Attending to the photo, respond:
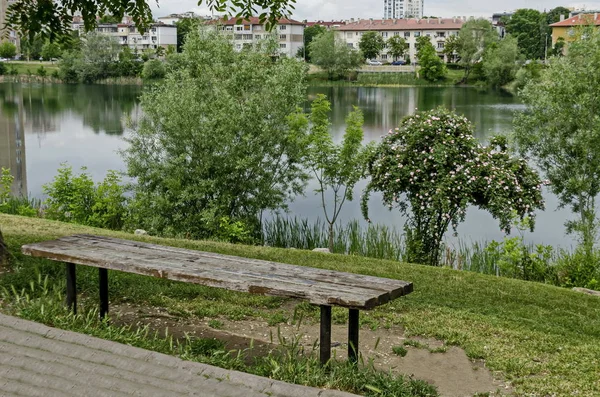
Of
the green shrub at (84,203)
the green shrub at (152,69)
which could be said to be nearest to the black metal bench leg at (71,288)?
the green shrub at (84,203)

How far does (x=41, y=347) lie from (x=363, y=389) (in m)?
2.05

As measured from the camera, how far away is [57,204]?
14.8 metres

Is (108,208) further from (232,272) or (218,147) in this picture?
(232,272)

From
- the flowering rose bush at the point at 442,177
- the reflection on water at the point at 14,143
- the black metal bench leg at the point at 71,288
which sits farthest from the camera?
the reflection on water at the point at 14,143

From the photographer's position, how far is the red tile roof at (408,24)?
122 meters

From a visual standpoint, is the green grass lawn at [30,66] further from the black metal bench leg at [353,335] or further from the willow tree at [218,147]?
the black metal bench leg at [353,335]

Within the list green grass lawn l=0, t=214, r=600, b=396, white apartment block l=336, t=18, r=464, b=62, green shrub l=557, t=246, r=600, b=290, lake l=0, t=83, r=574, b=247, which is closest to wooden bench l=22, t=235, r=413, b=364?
green grass lawn l=0, t=214, r=600, b=396

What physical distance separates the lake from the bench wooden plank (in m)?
12.0

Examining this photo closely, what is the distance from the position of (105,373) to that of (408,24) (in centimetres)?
12360

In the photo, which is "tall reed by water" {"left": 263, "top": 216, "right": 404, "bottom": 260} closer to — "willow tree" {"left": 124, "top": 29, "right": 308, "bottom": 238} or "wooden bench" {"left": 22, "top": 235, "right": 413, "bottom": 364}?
"willow tree" {"left": 124, "top": 29, "right": 308, "bottom": 238}

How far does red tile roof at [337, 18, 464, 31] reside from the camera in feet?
400

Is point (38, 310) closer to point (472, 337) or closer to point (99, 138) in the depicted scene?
point (472, 337)

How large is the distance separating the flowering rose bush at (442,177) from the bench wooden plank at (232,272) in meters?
7.47

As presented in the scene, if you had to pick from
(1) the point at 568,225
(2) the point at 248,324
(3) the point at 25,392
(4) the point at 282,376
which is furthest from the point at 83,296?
(1) the point at 568,225
